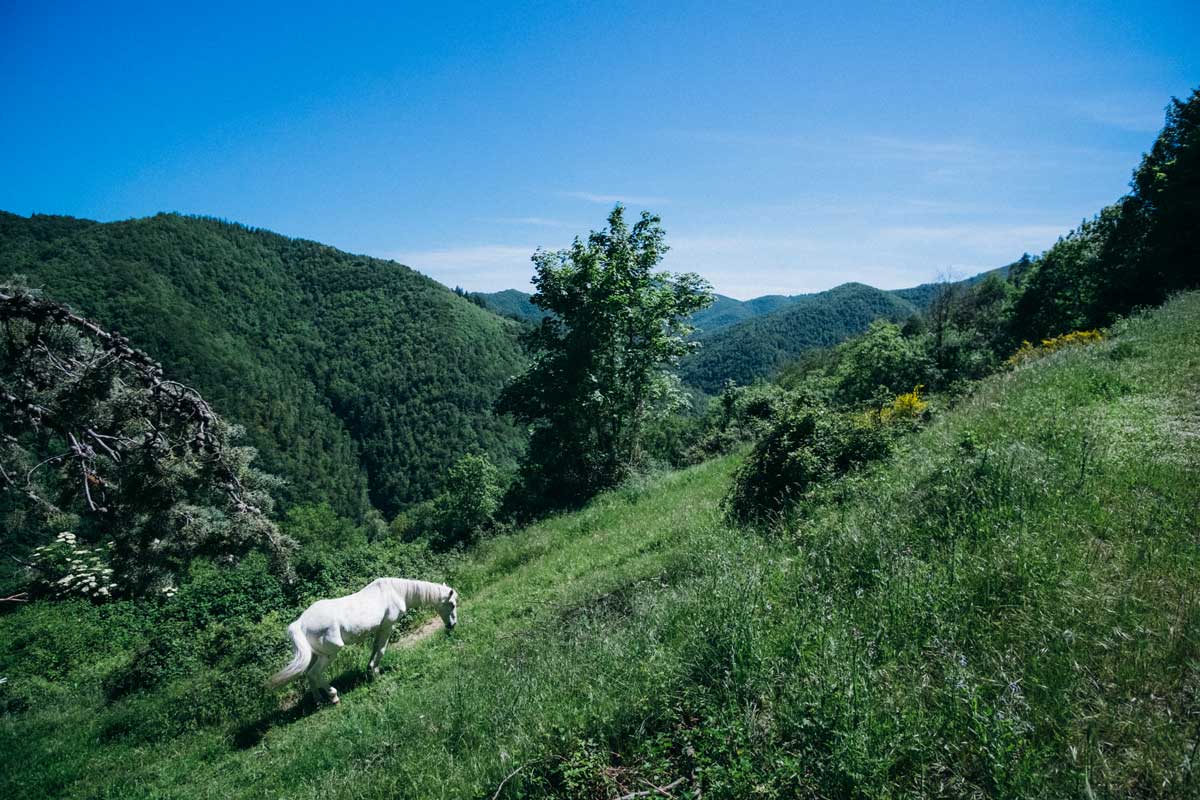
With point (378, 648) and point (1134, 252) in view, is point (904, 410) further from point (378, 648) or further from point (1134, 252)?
point (1134, 252)

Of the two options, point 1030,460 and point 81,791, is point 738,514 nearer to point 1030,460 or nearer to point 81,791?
point 1030,460

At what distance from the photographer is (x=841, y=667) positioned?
3305mm

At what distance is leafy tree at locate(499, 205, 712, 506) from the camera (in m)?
20.0

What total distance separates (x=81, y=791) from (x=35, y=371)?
6005mm

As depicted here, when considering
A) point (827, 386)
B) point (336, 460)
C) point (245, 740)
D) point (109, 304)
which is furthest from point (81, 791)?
point (109, 304)

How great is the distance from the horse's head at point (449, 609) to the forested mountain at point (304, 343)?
8922 centimetres

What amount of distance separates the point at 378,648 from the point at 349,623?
713 mm

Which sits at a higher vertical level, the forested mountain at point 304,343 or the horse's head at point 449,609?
the forested mountain at point 304,343

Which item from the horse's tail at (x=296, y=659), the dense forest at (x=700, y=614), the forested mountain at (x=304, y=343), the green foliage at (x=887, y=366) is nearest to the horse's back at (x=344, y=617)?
the horse's tail at (x=296, y=659)

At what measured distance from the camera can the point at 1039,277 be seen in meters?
38.5

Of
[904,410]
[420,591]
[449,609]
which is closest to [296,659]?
[420,591]

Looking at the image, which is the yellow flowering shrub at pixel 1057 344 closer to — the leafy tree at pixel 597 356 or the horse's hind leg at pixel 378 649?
the leafy tree at pixel 597 356

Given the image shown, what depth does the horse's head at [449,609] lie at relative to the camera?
8.91 metres

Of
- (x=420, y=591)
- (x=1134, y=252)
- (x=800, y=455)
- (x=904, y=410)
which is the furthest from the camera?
(x=1134, y=252)
